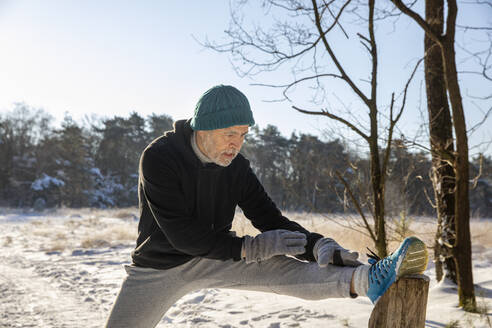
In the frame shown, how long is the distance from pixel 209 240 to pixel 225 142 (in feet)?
1.89

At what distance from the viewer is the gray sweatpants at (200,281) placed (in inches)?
83.6

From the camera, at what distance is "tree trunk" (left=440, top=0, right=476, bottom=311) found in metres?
3.57

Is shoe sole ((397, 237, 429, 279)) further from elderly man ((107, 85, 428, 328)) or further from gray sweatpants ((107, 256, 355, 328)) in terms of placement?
gray sweatpants ((107, 256, 355, 328))

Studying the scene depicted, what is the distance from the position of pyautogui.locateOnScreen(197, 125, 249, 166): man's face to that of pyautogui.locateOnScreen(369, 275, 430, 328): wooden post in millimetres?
1080

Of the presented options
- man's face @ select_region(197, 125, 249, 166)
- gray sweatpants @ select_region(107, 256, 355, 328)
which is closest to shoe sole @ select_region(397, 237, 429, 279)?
gray sweatpants @ select_region(107, 256, 355, 328)

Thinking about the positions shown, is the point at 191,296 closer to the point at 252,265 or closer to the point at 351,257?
the point at 252,265

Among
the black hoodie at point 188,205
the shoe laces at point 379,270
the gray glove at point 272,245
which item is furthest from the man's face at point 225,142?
the shoe laces at point 379,270

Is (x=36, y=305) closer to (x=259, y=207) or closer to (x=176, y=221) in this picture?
(x=259, y=207)

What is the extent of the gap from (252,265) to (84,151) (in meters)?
32.7

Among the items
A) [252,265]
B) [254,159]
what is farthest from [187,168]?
[254,159]

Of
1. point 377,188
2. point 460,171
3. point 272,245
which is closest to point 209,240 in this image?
point 272,245

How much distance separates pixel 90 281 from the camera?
6.37 m

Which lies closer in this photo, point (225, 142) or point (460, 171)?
point (225, 142)

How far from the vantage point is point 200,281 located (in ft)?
7.82
